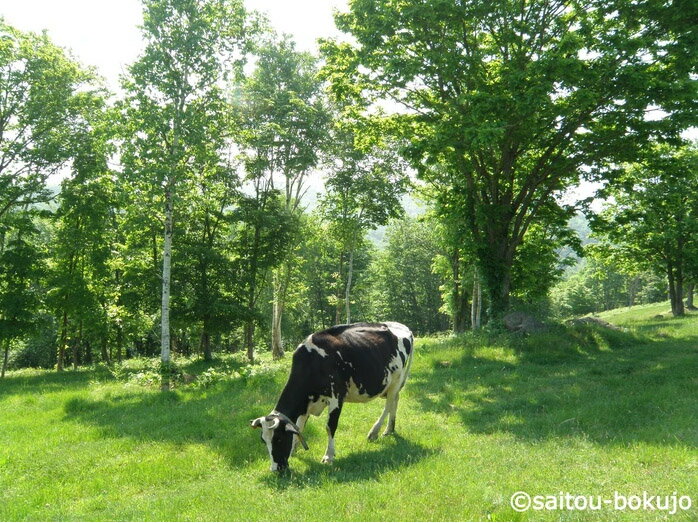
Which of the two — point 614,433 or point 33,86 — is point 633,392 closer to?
point 614,433

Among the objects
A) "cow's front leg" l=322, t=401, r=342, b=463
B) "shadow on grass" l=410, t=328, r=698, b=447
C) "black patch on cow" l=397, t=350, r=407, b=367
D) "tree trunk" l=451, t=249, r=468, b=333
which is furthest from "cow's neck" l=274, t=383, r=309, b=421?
"tree trunk" l=451, t=249, r=468, b=333

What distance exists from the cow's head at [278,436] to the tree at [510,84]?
38.4 ft

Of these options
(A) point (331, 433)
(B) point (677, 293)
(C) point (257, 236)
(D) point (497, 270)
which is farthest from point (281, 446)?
(B) point (677, 293)

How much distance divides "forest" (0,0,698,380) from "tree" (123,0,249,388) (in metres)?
0.08

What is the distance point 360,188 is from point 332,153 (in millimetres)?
3396

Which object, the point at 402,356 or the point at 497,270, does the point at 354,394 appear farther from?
the point at 497,270

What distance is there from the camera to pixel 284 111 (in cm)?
2991

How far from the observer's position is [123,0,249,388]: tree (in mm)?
17469

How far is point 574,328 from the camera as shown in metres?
21.6

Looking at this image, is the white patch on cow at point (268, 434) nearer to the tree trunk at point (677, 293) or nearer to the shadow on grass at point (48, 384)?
the shadow on grass at point (48, 384)

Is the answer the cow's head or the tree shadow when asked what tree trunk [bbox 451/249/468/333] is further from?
the cow's head

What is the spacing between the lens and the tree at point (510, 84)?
53.7 feet

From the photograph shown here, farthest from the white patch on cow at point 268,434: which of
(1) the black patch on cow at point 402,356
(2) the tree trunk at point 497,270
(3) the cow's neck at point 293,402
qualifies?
(2) the tree trunk at point 497,270

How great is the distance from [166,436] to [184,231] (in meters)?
18.2
